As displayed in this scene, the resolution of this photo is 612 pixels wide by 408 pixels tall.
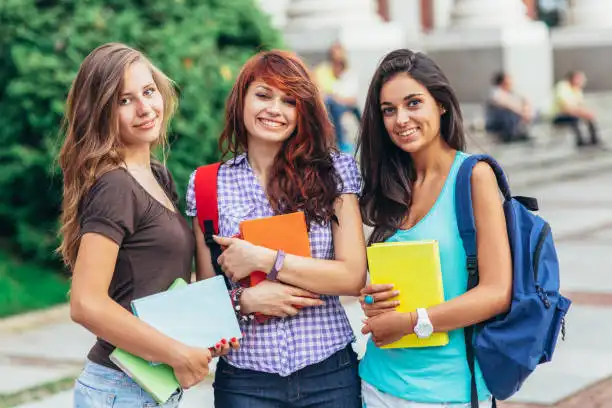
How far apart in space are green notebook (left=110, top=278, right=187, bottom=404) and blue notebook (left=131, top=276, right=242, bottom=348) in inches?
4.0

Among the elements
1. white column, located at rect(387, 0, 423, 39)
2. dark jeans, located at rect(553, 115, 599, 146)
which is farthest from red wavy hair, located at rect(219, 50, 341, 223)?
white column, located at rect(387, 0, 423, 39)

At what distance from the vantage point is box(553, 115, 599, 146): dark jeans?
19297 mm

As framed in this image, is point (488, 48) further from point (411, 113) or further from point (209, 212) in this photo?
point (209, 212)

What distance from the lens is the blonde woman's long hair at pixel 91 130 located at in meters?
3.11

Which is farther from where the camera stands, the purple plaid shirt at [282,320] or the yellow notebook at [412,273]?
the purple plaid shirt at [282,320]

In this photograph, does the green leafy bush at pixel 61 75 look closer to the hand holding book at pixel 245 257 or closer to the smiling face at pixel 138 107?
the smiling face at pixel 138 107

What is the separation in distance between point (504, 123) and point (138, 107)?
15.1 meters

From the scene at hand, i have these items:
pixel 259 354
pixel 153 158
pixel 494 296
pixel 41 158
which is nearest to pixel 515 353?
pixel 494 296

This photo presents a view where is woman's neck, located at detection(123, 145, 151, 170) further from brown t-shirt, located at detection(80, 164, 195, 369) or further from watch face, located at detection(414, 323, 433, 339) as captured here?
watch face, located at detection(414, 323, 433, 339)

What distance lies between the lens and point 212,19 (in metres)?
9.37

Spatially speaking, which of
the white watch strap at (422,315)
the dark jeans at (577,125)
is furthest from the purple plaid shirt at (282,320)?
the dark jeans at (577,125)

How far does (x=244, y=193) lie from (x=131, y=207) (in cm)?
42

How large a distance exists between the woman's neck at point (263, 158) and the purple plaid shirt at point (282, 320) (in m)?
0.03

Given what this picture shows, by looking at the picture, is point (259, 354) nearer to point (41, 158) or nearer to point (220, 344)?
point (220, 344)
